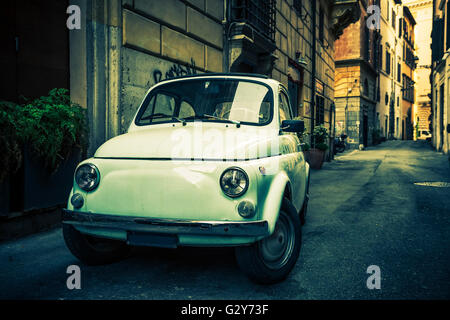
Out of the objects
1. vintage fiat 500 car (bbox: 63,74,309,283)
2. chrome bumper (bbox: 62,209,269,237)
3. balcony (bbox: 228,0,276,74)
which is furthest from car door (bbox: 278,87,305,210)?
balcony (bbox: 228,0,276,74)

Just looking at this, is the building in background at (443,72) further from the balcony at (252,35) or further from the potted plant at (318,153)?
the balcony at (252,35)

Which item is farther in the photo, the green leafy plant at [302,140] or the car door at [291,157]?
the green leafy plant at [302,140]

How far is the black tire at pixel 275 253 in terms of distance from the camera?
2.74 meters

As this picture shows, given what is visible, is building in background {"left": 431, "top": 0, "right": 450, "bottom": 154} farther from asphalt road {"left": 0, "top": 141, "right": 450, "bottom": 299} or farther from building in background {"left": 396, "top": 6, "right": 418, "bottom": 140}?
building in background {"left": 396, "top": 6, "right": 418, "bottom": 140}

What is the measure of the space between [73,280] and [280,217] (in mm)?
1780

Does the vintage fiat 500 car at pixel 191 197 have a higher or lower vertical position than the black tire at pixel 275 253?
higher

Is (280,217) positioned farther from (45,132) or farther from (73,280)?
(45,132)

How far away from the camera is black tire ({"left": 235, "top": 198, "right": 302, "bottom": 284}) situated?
108 inches

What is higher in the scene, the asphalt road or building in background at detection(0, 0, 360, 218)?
building in background at detection(0, 0, 360, 218)

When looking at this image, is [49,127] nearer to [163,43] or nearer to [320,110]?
[163,43]

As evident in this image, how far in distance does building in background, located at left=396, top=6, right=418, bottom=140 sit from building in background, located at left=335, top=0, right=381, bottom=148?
59.3ft

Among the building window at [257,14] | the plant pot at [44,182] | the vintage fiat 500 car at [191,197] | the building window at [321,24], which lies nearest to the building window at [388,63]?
the building window at [321,24]

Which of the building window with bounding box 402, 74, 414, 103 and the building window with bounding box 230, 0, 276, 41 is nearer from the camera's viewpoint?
the building window with bounding box 230, 0, 276, 41
